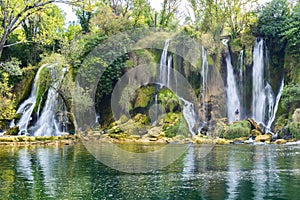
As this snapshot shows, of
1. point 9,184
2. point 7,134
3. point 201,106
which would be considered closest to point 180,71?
point 201,106

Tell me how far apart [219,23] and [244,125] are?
47.4 feet

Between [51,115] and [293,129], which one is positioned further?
[51,115]

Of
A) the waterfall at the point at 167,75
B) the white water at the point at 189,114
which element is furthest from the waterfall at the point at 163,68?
the white water at the point at 189,114

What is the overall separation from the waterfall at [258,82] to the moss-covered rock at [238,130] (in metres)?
4.02

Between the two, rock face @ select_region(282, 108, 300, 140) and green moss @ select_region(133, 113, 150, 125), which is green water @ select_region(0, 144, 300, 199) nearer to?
rock face @ select_region(282, 108, 300, 140)

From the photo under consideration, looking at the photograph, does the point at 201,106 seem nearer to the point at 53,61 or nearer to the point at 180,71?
the point at 180,71

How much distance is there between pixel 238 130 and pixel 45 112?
53.3ft

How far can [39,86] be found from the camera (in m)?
39.2

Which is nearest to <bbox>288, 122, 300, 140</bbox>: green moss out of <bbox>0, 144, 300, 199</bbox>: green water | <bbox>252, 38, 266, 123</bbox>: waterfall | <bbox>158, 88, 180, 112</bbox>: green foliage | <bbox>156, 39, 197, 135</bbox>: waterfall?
<bbox>252, 38, 266, 123</bbox>: waterfall

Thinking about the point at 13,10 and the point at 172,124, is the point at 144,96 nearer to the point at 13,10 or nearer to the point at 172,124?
the point at 172,124

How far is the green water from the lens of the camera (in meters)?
13.0

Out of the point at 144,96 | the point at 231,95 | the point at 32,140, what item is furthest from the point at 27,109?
the point at 231,95

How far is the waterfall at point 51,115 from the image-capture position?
36750 mm

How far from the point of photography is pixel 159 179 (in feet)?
51.6
